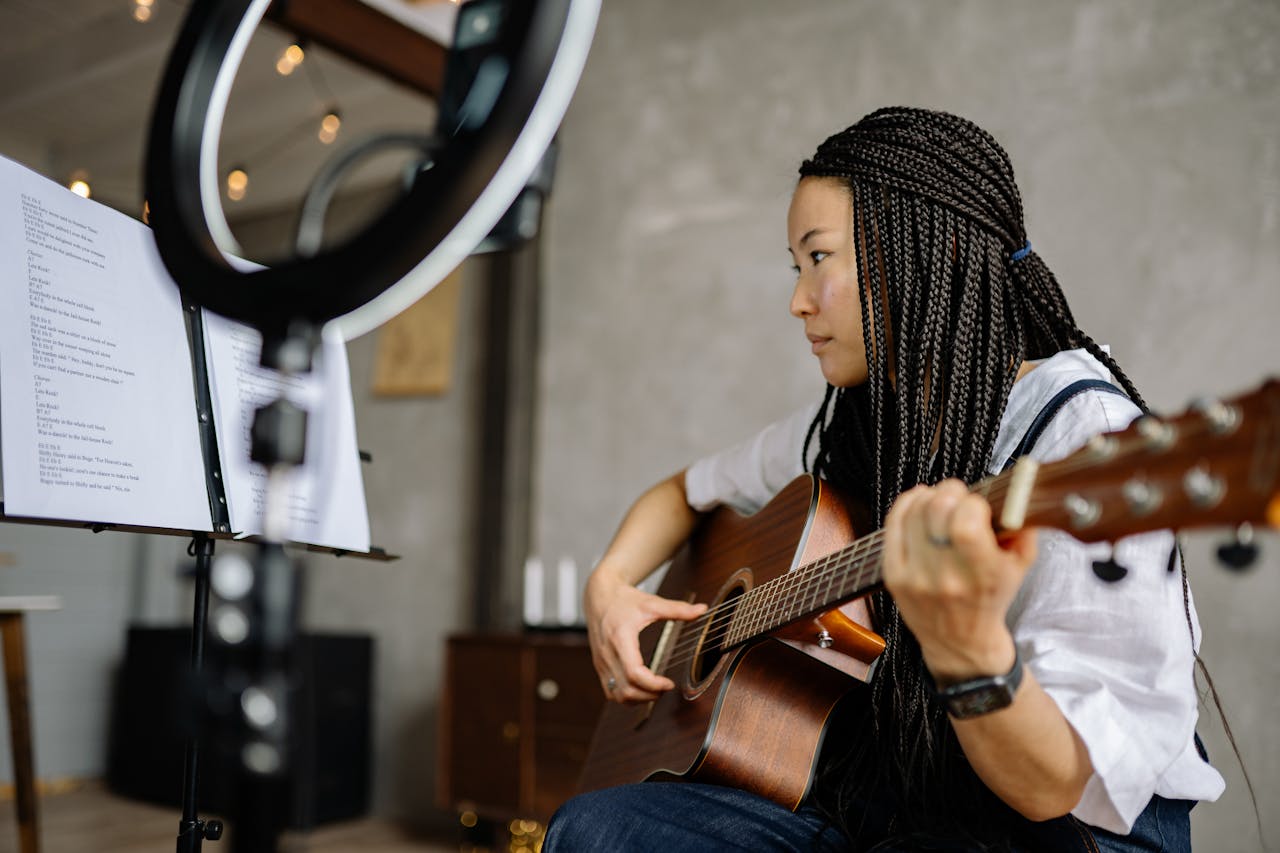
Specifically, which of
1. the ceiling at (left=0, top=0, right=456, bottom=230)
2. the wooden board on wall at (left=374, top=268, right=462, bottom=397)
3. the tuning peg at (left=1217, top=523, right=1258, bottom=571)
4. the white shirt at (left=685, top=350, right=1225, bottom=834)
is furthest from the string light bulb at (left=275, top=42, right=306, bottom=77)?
the tuning peg at (left=1217, top=523, right=1258, bottom=571)

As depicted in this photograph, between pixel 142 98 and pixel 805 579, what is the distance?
13.0 feet

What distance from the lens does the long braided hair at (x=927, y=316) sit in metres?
1.05

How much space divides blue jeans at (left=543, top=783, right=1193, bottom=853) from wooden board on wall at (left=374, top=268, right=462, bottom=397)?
2.83m

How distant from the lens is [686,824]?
1027mm

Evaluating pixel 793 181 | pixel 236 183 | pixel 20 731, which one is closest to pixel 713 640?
pixel 793 181

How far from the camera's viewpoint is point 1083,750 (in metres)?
0.77

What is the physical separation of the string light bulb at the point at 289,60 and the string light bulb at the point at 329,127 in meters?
0.21

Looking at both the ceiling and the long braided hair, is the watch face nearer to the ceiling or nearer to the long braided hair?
the long braided hair

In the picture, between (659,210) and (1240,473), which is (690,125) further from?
(1240,473)

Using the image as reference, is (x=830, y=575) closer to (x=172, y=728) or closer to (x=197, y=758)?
(x=197, y=758)

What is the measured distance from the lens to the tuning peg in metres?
0.58

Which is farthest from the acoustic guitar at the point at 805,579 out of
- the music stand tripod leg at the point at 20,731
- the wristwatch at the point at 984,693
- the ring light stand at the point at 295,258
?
the music stand tripod leg at the point at 20,731

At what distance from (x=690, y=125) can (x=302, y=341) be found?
8.83 ft

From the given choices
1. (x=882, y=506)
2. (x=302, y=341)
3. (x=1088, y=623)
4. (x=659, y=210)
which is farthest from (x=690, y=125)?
(x=302, y=341)
